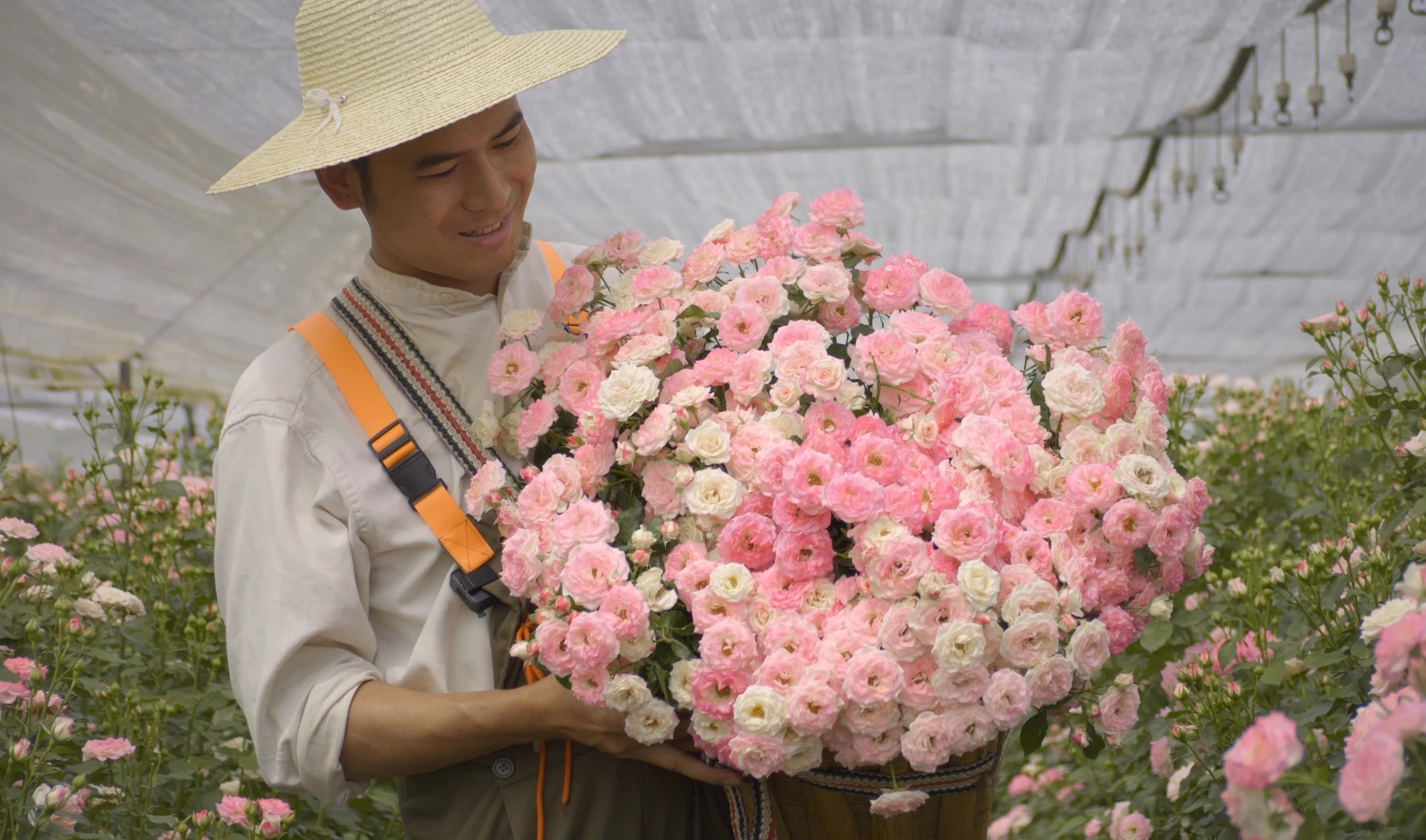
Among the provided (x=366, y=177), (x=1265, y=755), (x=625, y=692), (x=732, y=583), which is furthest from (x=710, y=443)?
(x=1265, y=755)

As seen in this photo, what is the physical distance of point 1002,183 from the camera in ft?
19.1

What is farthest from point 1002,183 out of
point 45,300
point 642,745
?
point 642,745

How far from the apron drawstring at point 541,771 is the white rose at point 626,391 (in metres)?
0.29

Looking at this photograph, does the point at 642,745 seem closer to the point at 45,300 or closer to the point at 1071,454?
the point at 1071,454

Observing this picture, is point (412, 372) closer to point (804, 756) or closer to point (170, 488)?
point (804, 756)

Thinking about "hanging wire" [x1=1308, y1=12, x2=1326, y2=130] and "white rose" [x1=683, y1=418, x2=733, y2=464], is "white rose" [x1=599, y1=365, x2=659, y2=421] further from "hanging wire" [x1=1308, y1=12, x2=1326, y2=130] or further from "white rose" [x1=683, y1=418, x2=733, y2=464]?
"hanging wire" [x1=1308, y1=12, x2=1326, y2=130]

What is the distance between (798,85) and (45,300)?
2.54 m

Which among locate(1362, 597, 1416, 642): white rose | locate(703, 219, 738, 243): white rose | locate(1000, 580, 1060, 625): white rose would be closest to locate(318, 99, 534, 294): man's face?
locate(703, 219, 738, 243): white rose

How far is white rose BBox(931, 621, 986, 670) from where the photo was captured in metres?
1.22

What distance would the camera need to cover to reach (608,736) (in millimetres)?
1413

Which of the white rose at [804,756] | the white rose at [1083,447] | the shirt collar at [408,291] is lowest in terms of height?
the white rose at [804,756]

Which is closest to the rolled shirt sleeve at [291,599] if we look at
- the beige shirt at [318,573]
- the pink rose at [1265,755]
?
the beige shirt at [318,573]

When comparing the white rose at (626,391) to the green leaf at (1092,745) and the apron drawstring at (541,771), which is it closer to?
the apron drawstring at (541,771)

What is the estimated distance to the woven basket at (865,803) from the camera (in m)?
1.35
